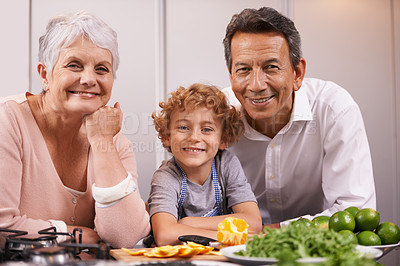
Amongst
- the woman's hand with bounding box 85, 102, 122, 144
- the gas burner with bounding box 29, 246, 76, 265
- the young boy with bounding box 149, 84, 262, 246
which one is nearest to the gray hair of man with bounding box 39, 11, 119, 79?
the woman's hand with bounding box 85, 102, 122, 144

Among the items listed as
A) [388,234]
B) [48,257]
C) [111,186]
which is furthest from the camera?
[111,186]

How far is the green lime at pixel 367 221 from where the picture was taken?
1.20 meters

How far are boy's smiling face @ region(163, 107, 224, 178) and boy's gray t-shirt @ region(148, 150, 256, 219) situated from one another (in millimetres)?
55

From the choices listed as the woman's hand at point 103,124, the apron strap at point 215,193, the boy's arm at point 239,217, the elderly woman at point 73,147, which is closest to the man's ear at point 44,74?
the elderly woman at point 73,147

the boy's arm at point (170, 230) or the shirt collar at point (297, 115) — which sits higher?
the shirt collar at point (297, 115)

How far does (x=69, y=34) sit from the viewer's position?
1475 mm

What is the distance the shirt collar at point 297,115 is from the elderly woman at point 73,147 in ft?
1.83

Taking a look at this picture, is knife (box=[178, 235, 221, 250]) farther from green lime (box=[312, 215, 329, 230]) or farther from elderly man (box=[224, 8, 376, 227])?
elderly man (box=[224, 8, 376, 227])

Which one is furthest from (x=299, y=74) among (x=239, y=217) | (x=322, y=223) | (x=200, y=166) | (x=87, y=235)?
(x=87, y=235)

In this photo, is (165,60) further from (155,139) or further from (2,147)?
(2,147)

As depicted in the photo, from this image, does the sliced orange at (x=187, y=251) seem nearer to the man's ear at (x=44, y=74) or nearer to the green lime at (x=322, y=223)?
the green lime at (x=322, y=223)

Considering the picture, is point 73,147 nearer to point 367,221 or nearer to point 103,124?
point 103,124

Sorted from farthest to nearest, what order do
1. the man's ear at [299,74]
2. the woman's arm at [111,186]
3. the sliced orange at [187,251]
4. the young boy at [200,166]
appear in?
1. the man's ear at [299,74]
2. the young boy at [200,166]
3. the woman's arm at [111,186]
4. the sliced orange at [187,251]

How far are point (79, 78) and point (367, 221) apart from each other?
3.16ft
